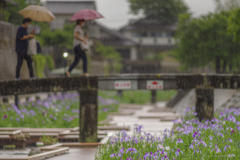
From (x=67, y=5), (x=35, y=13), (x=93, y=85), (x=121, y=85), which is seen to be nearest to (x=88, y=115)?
(x=93, y=85)

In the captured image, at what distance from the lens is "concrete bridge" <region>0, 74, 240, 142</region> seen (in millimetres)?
9844

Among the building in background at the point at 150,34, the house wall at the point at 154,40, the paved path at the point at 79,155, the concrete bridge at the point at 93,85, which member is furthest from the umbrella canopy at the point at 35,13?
the house wall at the point at 154,40

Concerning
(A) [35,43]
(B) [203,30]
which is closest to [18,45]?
(A) [35,43]

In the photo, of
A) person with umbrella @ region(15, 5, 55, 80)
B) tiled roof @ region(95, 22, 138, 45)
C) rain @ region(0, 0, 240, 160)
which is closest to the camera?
rain @ region(0, 0, 240, 160)

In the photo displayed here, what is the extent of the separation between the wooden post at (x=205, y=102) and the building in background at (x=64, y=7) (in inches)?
1364

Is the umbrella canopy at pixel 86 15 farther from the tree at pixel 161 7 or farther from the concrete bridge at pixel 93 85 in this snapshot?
the tree at pixel 161 7

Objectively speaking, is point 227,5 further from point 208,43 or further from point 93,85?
point 93,85

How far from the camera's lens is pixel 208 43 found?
69.7ft

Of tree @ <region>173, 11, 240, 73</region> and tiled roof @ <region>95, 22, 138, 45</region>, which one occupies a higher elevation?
tiled roof @ <region>95, 22, 138, 45</region>

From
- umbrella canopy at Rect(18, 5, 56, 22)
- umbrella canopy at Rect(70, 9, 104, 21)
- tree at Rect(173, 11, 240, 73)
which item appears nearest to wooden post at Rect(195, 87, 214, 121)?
umbrella canopy at Rect(70, 9, 104, 21)

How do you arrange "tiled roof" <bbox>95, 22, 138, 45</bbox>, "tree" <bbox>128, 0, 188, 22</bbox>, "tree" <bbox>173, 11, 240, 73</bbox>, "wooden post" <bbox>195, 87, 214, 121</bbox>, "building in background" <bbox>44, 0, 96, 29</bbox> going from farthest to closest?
"tree" <bbox>128, 0, 188, 22</bbox>, "tiled roof" <bbox>95, 22, 138, 45</bbox>, "building in background" <bbox>44, 0, 96, 29</bbox>, "tree" <bbox>173, 11, 240, 73</bbox>, "wooden post" <bbox>195, 87, 214, 121</bbox>

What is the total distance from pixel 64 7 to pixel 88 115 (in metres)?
38.2

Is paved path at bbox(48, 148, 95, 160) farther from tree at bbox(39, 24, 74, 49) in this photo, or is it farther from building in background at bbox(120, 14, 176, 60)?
building in background at bbox(120, 14, 176, 60)

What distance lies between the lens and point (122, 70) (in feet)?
158
